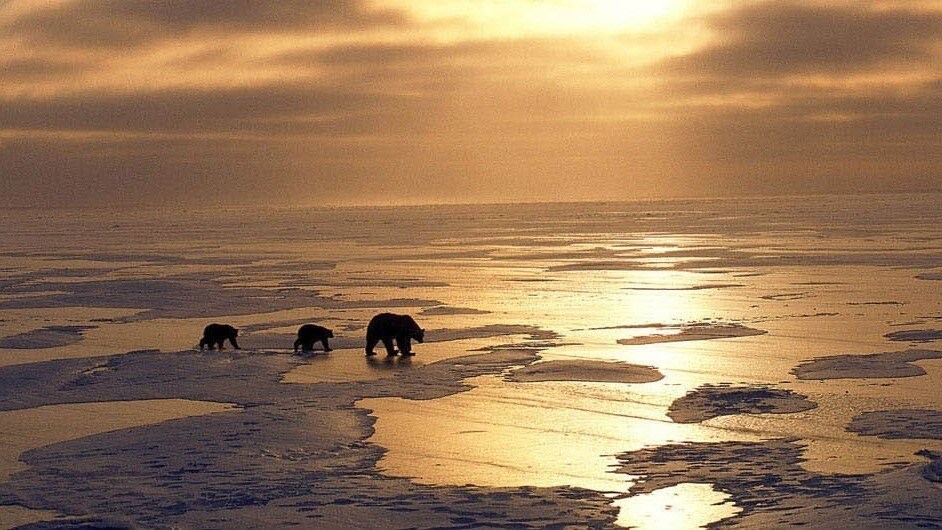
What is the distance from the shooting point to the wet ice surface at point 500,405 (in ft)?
29.3

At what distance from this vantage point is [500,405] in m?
12.9

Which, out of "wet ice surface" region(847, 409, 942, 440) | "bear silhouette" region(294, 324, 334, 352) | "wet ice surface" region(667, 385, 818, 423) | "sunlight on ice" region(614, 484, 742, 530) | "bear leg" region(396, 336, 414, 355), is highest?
"bear silhouette" region(294, 324, 334, 352)

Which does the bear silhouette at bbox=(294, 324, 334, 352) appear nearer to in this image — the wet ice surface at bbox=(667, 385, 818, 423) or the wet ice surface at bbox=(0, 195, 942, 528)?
the wet ice surface at bbox=(0, 195, 942, 528)

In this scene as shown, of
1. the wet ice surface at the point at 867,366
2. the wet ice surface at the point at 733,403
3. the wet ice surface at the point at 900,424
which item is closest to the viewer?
the wet ice surface at the point at 900,424

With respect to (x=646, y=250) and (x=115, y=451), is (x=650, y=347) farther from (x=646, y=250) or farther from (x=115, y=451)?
(x=646, y=250)

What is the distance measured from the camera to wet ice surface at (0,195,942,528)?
8.93m

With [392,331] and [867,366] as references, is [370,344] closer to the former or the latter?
[392,331]

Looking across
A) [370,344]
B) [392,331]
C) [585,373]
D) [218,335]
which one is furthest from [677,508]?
[218,335]

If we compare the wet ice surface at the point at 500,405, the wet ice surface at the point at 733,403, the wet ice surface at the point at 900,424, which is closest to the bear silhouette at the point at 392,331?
the wet ice surface at the point at 500,405

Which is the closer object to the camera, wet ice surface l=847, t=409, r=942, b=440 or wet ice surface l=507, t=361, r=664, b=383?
wet ice surface l=847, t=409, r=942, b=440

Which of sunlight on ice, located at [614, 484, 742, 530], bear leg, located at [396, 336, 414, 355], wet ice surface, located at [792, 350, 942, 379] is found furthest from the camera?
bear leg, located at [396, 336, 414, 355]

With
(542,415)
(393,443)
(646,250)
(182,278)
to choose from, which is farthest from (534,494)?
(646,250)

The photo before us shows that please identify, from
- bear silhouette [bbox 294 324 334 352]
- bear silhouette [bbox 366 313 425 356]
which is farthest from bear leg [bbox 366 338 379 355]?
bear silhouette [bbox 294 324 334 352]

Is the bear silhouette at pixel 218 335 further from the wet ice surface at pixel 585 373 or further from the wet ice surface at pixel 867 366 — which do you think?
the wet ice surface at pixel 867 366
